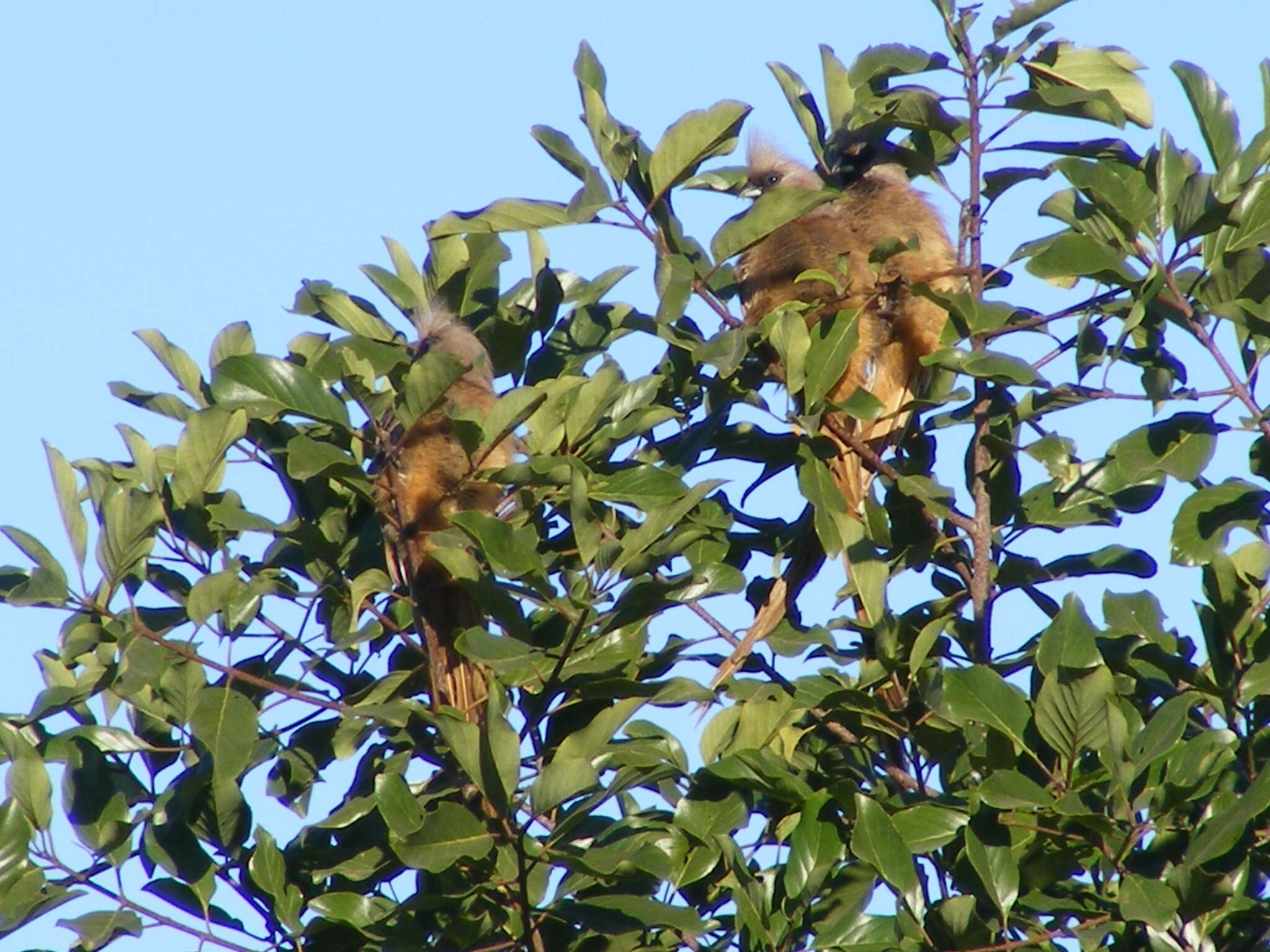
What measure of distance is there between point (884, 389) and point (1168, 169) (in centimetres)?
151

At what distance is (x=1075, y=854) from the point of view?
2316 mm

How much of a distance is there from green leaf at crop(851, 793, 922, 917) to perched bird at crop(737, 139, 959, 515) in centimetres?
137

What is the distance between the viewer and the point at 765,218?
2570 millimetres

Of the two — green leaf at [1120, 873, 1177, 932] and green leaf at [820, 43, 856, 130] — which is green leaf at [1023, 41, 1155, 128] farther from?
green leaf at [1120, 873, 1177, 932]

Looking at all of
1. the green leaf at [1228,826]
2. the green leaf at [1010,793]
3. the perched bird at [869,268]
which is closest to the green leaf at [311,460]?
the green leaf at [1010,793]

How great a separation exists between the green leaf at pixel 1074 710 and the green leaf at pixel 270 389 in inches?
43.0

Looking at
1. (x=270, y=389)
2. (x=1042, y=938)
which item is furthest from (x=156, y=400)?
(x=1042, y=938)

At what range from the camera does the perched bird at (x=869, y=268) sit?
12.3 feet

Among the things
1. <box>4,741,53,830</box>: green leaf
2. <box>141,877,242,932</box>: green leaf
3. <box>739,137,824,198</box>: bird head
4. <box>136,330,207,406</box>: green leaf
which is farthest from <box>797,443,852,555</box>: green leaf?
A: <box>739,137,824,198</box>: bird head

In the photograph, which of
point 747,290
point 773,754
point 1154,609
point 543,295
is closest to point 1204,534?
point 1154,609

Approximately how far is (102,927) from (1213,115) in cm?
201

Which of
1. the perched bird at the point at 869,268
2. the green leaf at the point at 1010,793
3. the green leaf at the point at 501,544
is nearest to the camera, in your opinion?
the green leaf at the point at 1010,793

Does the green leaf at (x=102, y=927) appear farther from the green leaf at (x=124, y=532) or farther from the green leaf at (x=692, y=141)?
the green leaf at (x=692, y=141)

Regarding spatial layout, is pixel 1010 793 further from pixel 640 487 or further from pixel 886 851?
pixel 640 487
